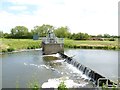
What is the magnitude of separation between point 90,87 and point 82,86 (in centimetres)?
43

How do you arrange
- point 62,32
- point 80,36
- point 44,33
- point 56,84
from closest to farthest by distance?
point 56,84
point 80,36
point 62,32
point 44,33

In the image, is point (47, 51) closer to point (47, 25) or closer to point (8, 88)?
point (8, 88)

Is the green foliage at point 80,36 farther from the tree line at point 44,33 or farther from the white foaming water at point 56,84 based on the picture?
the white foaming water at point 56,84

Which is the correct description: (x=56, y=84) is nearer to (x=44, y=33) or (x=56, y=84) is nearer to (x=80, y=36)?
(x=80, y=36)

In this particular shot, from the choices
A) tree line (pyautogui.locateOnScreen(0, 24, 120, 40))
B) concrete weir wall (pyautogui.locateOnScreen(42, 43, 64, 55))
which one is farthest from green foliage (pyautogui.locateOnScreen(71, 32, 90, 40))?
concrete weir wall (pyautogui.locateOnScreen(42, 43, 64, 55))

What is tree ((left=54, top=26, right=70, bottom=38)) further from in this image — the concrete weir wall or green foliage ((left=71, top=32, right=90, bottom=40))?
the concrete weir wall

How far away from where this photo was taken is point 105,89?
7.41 meters

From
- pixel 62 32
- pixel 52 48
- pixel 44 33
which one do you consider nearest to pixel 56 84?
pixel 52 48

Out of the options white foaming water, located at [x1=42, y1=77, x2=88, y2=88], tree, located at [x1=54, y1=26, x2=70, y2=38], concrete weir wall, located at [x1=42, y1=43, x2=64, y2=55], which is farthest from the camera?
tree, located at [x1=54, y1=26, x2=70, y2=38]

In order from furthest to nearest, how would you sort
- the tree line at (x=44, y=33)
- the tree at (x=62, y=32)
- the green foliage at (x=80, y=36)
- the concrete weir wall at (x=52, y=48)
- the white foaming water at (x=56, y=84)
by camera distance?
the tree at (x=62, y=32) → the tree line at (x=44, y=33) → the green foliage at (x=80, y=36) → the concrete weir wall at (x=52, y=48) → the white foaming water at (x=56, y=84)

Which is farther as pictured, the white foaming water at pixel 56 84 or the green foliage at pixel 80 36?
the green foliage at pixel 80 36

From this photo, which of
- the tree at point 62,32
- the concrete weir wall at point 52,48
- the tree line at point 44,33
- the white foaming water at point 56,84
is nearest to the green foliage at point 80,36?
the tree line at point 44,33

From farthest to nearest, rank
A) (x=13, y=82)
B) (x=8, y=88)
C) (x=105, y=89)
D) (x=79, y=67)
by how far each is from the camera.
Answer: (x=79, y=67) < (x=13, y=82) < (x=8, y=88) < (x=105, y=89)

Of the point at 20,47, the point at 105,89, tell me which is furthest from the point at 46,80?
the point at 20,47
